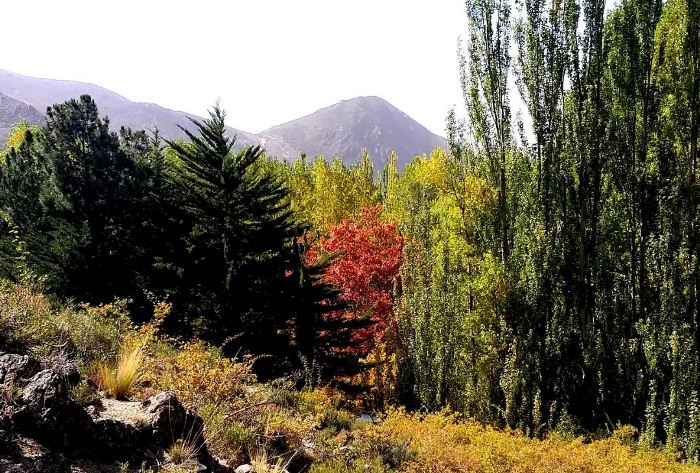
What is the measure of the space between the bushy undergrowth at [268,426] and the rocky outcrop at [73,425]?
0.76ft

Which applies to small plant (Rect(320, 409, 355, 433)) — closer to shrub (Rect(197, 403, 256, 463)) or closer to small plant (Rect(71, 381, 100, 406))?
shrub (Rect(197, 403, 256, 463))

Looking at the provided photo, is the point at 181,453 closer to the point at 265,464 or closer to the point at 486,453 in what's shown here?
the point at 265,464

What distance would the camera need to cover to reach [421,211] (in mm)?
18281

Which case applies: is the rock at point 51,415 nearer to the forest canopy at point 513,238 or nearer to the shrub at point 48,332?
the shrub at point 48,332

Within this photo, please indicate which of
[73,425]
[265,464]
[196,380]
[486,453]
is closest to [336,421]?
[486,453]

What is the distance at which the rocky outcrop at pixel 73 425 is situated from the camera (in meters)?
3.49

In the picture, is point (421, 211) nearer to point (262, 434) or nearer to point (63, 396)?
point (262, 434)

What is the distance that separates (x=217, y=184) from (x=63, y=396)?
891cm

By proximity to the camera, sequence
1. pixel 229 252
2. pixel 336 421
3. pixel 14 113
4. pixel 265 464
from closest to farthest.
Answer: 1. pixel 265 464
2. pixel 336 421
3. pixel 229 252
4. pixel 14 113

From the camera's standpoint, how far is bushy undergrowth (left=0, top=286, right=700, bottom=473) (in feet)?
16.9

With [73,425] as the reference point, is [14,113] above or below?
above

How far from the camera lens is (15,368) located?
382 centimetres

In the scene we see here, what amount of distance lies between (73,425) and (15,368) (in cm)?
69

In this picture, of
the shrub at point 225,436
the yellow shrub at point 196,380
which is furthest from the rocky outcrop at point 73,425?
the yellow shrub at point 196,380
